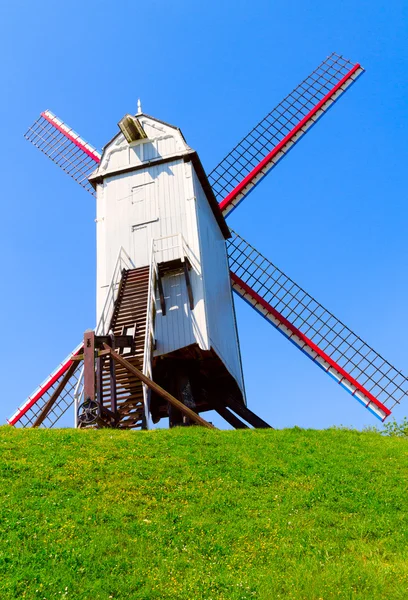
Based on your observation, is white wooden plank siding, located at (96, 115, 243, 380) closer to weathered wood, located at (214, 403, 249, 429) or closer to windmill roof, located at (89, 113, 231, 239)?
windmill roof, located at (89, 113, 231, 239)

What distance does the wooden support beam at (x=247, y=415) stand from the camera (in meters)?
18.3

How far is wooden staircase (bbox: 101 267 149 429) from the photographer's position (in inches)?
589

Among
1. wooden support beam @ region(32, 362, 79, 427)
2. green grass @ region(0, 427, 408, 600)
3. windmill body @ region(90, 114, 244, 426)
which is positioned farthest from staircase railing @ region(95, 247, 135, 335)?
green grass @ region(0, 427, 408, 600)

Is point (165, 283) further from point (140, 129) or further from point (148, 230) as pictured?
point (140, 129)

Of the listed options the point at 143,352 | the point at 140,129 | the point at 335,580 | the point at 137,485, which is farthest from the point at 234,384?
the point at 335,580

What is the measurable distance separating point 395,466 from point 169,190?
11.5m

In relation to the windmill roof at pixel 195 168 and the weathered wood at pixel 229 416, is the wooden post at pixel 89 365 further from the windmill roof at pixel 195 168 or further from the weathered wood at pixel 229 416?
the windmill roof at pixel 195 168

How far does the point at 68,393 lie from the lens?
21.0 metres

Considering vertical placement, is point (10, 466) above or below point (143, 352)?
below

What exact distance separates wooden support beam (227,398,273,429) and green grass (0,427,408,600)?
5833 mm

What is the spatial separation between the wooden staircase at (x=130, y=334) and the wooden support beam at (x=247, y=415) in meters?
3.99

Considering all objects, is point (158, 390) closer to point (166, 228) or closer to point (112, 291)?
point (112, 291)

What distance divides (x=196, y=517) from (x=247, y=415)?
33.8 ft

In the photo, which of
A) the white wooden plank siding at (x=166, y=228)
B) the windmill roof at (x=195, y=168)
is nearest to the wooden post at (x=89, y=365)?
the white wooden plank siding at (x=166, y=228)
